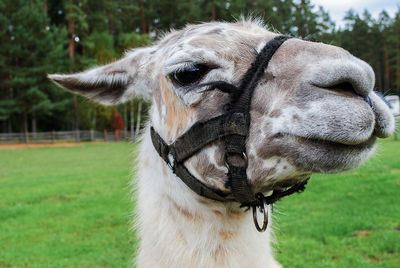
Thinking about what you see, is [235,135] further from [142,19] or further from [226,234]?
[142,19]

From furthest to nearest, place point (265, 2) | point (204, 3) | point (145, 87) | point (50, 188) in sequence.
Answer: point (204, 3), point (265, 2), point (50, 188), point (145, 87)

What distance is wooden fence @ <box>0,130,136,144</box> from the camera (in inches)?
1326

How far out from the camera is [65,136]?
35719 mm

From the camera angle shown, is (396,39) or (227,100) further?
(396,39)

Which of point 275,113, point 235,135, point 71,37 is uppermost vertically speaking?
point 275,113

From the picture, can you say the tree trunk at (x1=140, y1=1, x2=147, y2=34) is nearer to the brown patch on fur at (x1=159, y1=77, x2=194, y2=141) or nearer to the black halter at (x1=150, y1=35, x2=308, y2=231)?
the brown patch on fur at (x1=159, y1=77, x2=194, y2=141)

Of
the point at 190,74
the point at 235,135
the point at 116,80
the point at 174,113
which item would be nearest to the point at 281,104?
the point at 235,135

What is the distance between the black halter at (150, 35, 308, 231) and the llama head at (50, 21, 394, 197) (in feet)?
0.11

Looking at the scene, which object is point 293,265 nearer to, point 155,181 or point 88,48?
point 155,181

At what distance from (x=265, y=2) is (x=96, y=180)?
20.3m

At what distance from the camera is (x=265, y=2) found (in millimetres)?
26422

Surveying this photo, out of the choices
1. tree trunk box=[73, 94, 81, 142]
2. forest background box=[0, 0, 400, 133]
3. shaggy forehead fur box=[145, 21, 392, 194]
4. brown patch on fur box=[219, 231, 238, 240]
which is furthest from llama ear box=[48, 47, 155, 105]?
tree trunk box=[73, 94, 81, 142]

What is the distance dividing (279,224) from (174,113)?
15.5 ft

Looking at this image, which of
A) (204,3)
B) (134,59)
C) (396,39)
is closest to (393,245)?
(134,59)
